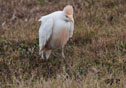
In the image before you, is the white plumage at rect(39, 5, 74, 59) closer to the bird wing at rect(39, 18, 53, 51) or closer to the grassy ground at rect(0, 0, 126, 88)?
the bird wing at rect(39, 18, 53, 51)

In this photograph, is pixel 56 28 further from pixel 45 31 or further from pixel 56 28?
pixel 45 31

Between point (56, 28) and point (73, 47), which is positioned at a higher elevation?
point (56, 28)

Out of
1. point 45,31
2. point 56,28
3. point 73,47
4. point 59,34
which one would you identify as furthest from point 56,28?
point 73,47

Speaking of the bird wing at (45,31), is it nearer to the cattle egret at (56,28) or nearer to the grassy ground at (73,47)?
the cattle egret at (56,28)

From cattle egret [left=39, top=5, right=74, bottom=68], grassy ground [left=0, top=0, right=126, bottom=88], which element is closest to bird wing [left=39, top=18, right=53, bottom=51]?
cattle egret [left=39, top=5, right=74, bottom=68]

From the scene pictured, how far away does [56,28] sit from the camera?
624 centimetres

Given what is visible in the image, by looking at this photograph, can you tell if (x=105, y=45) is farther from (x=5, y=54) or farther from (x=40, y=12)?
(x=40, y=12)

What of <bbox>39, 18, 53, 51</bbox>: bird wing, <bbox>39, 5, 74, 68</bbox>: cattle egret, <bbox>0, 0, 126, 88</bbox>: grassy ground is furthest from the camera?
<bbox>39, 18, 53, 51</bbox>: bird wing

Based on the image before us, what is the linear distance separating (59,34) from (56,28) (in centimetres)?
16

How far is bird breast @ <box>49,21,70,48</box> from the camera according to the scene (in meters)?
6.19

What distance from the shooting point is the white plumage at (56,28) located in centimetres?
606

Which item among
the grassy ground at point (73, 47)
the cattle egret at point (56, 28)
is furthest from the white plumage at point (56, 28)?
the grassy ground at point (73, 47)

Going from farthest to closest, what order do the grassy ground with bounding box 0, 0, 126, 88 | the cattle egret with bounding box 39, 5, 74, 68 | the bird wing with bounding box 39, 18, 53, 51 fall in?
the bird wing with bounding box 39, 18, 53, 51, the cattle egret with bounding box 39, 5, 74, 68, the grassy ground with bounding box 0, 0, 126, 88

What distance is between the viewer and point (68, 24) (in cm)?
628
